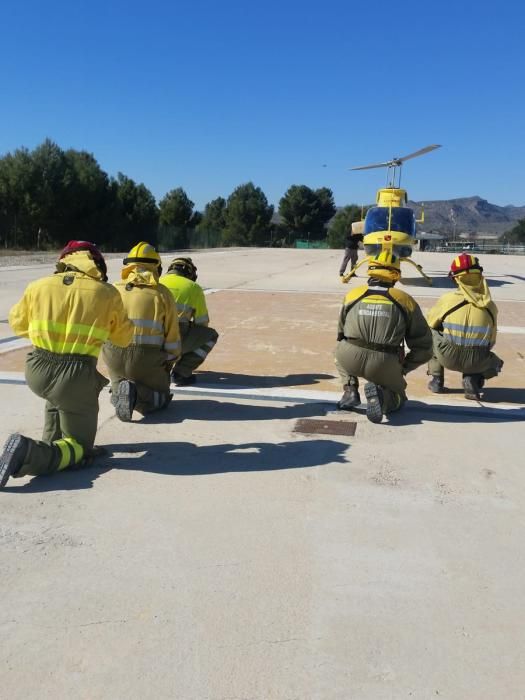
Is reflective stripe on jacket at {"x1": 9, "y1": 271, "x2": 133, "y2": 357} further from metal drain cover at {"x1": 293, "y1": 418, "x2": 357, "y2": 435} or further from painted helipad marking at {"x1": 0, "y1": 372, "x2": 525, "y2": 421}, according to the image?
painted helipad marking at {"x1": 0, "y1": 372, "x2": 525, "y2": 421}

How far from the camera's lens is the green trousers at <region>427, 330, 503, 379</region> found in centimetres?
632

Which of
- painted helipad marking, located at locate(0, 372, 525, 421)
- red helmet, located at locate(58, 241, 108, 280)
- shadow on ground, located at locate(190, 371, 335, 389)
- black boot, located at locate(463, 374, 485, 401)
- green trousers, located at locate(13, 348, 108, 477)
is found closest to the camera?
green trousers, located at locate(13, 348, 108, 477)

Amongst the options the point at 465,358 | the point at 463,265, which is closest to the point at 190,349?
the point at 465,358

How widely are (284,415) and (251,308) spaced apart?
282 inches

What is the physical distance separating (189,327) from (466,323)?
2824 millimetres

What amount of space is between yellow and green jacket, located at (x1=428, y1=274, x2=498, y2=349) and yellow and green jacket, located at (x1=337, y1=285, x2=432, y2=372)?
788mm

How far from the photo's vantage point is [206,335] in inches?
264

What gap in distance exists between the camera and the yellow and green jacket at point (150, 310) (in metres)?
5.42

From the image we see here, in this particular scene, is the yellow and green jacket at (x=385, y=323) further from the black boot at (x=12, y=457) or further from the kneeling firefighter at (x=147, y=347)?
the black boot at (x=12, y=457)

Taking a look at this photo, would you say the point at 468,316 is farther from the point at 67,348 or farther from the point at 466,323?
the point at 67,348

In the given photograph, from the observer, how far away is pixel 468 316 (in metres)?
6.31

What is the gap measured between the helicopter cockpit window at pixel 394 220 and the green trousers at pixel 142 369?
12.9 meters

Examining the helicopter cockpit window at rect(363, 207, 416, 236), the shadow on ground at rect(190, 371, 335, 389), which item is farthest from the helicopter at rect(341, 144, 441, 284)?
the shadow on ground at rect(190, 371, 335, 389)

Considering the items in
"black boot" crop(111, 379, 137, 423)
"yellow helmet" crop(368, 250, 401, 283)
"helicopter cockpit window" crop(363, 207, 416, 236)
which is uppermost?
"helicopter cockpit window" crop(363, 207, 416, 236)
